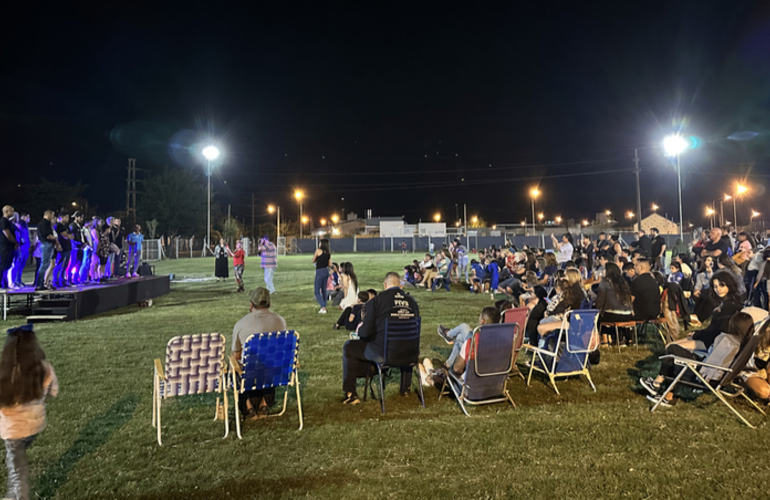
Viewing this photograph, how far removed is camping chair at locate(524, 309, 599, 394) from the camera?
545 cm

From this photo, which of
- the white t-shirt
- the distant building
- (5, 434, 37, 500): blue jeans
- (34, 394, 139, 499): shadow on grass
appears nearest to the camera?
(5, 434, 37, 500): blue jeans

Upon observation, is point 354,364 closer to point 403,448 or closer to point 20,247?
point 403,448

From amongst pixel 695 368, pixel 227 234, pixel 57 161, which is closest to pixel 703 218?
pixel 227 234

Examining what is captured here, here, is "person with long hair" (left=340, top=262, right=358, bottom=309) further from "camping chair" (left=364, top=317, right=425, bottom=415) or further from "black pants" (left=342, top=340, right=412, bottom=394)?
"camping chair" (left=364, top=317, right=425, bottom=415)

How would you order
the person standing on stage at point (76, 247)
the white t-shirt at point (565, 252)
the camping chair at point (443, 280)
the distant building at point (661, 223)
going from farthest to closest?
the distant building at point (661, 223) < the camping chair at point (443, 280) < the white t-shirt at point (565, 252) < the person standing on stage at point (76, 247)

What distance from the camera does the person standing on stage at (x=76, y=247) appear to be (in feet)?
37.5

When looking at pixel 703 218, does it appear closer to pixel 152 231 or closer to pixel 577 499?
pixel 152 231

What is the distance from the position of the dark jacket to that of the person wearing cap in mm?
886

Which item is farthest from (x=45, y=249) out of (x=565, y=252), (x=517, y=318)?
(x=565, y=252)

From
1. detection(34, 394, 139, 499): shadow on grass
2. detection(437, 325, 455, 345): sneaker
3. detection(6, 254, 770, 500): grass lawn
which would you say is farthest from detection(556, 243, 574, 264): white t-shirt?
detection(34, 394, 139, 499): shadow on grass

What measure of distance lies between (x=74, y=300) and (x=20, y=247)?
1786 millimetres

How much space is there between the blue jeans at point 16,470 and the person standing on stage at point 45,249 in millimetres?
9083

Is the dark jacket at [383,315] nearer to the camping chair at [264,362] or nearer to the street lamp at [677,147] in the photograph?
the camping chair at [264,362]

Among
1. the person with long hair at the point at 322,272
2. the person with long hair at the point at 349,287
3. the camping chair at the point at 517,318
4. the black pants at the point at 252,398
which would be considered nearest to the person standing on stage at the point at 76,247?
the person with long hair at the point at 322,272
